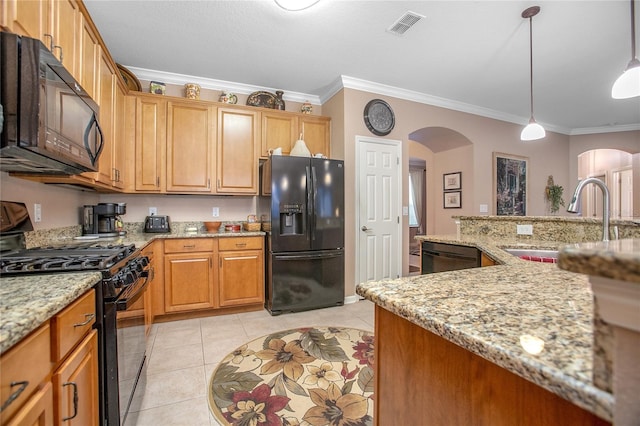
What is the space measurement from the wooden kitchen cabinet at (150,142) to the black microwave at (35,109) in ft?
5.01

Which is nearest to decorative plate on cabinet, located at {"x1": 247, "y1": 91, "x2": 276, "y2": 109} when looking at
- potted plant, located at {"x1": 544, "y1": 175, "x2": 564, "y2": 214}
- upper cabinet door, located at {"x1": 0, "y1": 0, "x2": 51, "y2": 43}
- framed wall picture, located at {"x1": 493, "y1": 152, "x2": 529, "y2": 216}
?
upper cabinet door, located at {"x1": 0, "y1": 0, "x2": 51, "y2": 43}

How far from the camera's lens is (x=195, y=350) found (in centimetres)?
235

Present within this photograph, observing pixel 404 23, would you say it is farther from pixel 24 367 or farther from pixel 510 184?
pixel 510 184

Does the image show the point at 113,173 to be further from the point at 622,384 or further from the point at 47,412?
the point at 622,384

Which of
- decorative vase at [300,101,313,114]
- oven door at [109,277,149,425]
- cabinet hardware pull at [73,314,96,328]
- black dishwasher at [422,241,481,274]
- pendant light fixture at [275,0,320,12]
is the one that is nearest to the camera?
cabinet hardware pull at [73,314,96,328]

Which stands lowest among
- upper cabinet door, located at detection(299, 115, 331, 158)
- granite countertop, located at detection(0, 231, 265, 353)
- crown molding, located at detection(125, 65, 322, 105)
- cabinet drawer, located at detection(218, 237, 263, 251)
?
cabinet drawer, located at detection(218, 237, 263, 251)

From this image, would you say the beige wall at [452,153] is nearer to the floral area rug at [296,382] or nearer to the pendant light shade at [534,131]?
the floral area rug at [296,382]

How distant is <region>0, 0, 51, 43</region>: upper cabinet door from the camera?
1.20 m

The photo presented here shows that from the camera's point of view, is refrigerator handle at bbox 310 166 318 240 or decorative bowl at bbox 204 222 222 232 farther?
decorative bowl at bbox 204 222 222 232

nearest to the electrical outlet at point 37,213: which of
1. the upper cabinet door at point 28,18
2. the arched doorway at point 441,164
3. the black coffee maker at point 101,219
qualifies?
the black coffee maker at point 101,219

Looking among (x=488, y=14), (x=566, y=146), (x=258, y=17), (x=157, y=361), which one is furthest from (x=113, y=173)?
(x=566, y=146)

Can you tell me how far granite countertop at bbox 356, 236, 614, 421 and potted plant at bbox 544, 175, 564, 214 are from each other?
17.0 ft

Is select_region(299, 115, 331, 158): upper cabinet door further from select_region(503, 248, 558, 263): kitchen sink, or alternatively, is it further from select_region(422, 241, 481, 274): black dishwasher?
select_region(503, 248, 558, 263): kitchen sink

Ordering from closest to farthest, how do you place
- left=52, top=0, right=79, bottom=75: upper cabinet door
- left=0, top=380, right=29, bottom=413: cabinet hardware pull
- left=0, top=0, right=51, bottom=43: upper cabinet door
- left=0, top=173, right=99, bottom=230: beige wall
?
left=0, top=380, right=29, bottom=413: cabinet hardware pull → left=0, top=0, right=51, bottom=43: upper cabinet door → left=52, top=0, right=79, bottom=75: upper cabinet door → left=0, top=173, right=99, bottom=230: beige wall
